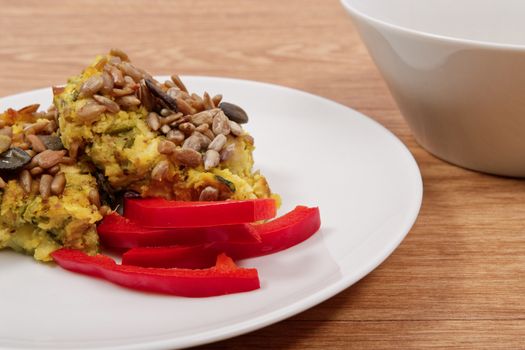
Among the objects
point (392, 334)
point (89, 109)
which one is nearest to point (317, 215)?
point (392, 334)

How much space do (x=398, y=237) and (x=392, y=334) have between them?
0.18m

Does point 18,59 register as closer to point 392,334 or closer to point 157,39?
point 157,39

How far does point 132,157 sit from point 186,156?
0.11 metres

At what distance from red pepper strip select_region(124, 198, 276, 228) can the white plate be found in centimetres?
10

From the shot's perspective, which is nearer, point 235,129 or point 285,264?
point 285,264

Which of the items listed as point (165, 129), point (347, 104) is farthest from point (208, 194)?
point (347, 104)

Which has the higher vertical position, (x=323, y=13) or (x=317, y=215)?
(x=317, y=215)

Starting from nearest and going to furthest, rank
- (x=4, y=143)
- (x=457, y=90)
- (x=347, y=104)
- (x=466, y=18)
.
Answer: (x=4, y=143)
(x=457, y=90)
(x=466, y=18)
(x=347, y=104)

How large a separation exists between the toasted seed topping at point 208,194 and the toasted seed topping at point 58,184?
28cm

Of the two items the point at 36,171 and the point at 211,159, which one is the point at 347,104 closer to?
the point at 211,159

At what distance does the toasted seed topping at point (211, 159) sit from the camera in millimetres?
1579

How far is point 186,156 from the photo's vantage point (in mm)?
1563

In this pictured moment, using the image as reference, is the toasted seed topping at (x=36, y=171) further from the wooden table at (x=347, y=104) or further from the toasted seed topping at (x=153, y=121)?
the wooden table at (x=347, y=104)

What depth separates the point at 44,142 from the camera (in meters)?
1.64
